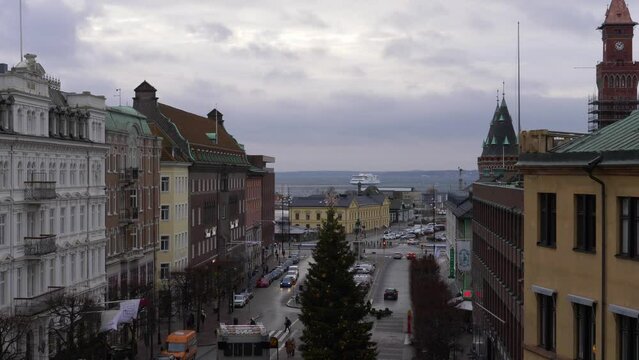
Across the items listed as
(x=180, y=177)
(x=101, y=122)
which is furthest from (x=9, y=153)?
(x=180, y=177)

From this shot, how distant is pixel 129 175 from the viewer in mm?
69000

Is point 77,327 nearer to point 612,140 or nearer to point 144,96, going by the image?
point 612,140

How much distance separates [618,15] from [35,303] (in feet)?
261

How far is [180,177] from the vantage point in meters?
86.6

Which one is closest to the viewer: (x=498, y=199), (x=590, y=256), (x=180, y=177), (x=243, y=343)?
(x=590, y=256)

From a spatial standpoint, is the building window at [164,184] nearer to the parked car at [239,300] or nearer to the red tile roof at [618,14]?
the parked car at [239,300]

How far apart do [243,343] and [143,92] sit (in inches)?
1966

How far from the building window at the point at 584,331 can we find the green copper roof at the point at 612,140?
3342 millimetres

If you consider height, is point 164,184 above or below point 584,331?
above

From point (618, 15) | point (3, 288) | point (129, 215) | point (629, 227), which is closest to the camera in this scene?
point (629, 227)

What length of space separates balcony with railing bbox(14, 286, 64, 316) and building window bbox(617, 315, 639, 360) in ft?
110

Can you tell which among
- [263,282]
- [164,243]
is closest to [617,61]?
[263,282]

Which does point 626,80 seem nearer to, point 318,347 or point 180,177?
point 180,177

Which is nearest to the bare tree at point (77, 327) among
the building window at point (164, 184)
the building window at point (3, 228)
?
the building window at point (3, 228)
